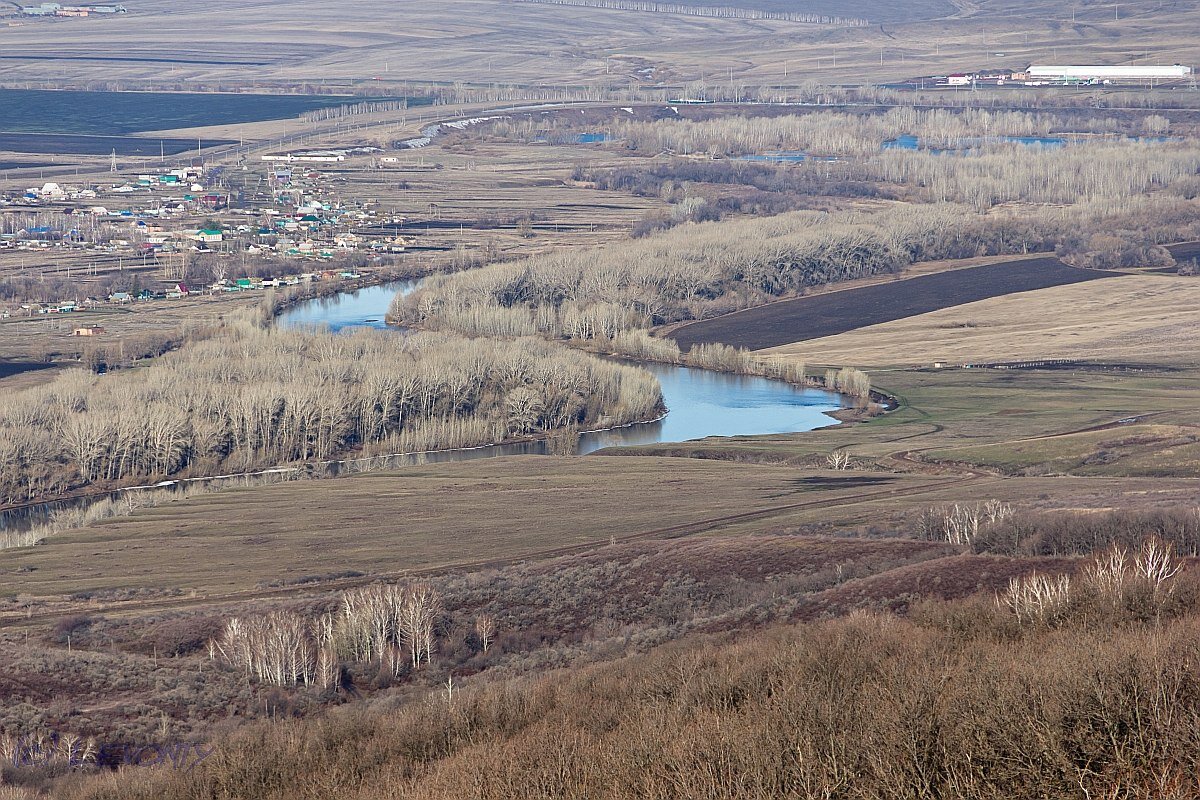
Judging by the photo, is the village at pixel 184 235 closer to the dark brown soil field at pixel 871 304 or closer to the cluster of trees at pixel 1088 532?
the dark brown soil field at pixel 871 304

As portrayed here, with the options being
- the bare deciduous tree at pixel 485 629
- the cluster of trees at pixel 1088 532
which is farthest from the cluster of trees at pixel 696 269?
the bare deciduous tree at pixel 485 629

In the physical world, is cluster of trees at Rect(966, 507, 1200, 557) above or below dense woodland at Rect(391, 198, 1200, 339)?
above

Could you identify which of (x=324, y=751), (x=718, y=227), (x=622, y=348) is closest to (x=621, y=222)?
(x=718, y=227)

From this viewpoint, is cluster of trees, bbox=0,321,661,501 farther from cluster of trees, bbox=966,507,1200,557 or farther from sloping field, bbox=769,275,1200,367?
cluster of trees, bbox=966,507,1200,557

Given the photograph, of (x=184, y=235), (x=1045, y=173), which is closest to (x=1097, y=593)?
(x=184, y=235)

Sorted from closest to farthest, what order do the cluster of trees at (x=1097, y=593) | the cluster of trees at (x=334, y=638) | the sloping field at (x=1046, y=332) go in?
the cluster of trees at (x=1097, y=593) → the cluster of trees at (x=334, y=638) → the sloping field at (x=1046, y=332)

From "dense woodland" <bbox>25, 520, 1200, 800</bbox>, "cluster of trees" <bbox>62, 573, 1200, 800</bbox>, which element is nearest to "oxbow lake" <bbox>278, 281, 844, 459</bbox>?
"dense woodland" <bbox>25, 520, 1200, 800</bbox>
